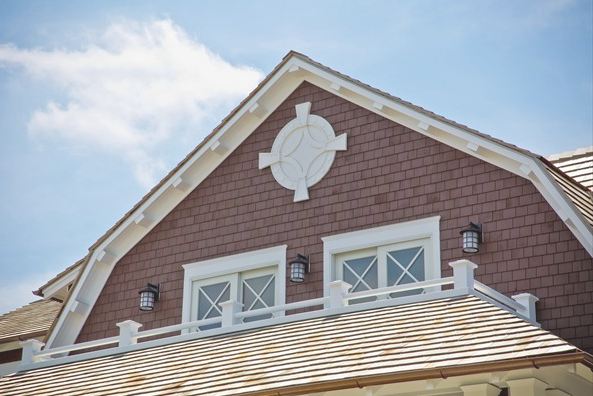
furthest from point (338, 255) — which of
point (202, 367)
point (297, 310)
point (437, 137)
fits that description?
point (202, 367)

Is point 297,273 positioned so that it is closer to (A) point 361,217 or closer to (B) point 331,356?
(A) point 361,217

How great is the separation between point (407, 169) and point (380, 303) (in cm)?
357

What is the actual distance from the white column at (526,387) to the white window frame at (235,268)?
682cm

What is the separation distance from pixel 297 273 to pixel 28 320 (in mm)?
9654

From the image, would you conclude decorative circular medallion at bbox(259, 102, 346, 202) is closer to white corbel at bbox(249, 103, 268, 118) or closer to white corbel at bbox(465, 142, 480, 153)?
white corbel at bbox(249, 103, 268, 118)

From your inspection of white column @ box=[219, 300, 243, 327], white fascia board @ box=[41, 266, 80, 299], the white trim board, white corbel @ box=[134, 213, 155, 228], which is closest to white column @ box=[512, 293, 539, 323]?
the white trim board

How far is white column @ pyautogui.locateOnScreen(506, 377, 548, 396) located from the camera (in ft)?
43.9

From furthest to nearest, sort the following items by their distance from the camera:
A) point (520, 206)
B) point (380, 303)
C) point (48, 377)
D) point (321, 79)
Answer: point (321, 79)
point (48, 377)
point (520, 206)
point (380, 303)

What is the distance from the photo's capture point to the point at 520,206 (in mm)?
17797

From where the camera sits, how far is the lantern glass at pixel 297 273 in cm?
1953

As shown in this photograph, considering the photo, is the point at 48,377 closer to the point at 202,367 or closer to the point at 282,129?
the point at 202,367

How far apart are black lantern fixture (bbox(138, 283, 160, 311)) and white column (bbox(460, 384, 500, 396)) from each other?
9.07 m

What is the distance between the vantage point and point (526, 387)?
13.4 meters

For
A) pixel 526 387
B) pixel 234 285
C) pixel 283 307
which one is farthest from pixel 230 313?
pixel 526 387
